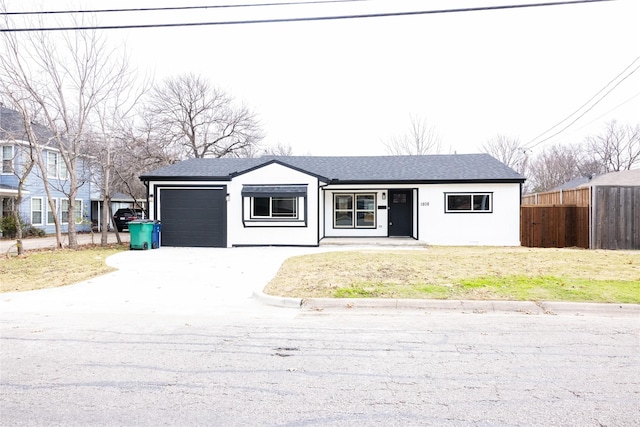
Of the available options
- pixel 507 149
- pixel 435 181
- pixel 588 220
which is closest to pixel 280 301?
pixel 435 181

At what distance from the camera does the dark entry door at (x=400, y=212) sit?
62.9 feet

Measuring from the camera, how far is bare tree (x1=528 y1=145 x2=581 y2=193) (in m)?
50.3

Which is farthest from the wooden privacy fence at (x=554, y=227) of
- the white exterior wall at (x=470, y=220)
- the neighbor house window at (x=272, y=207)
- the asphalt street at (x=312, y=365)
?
the asphalt street at (x=312, y=365)

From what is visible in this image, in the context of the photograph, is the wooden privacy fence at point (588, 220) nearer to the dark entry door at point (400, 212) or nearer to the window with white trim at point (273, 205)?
the dark entry door at point (400, 212)

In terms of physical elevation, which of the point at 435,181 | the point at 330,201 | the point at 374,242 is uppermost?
the point at 435,181

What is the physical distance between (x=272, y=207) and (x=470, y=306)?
36.2 feet

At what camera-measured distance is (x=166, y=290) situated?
8.45 m

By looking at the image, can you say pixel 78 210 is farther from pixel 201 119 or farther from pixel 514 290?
pixel 514 290

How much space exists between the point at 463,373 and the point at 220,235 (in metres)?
13.6

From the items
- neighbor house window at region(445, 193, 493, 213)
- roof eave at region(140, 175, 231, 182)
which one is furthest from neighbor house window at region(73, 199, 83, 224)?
neighbor house window at region(445, 193, 493, 213)

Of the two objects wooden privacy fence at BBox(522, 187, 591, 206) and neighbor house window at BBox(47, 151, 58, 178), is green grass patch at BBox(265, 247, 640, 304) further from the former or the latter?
neighbor house window at BBox(47, 151, 58, 178)

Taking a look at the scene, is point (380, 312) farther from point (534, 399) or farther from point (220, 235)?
point (220, 235)

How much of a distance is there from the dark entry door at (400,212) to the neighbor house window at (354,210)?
31.1 inches

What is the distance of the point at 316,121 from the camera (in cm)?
4788
